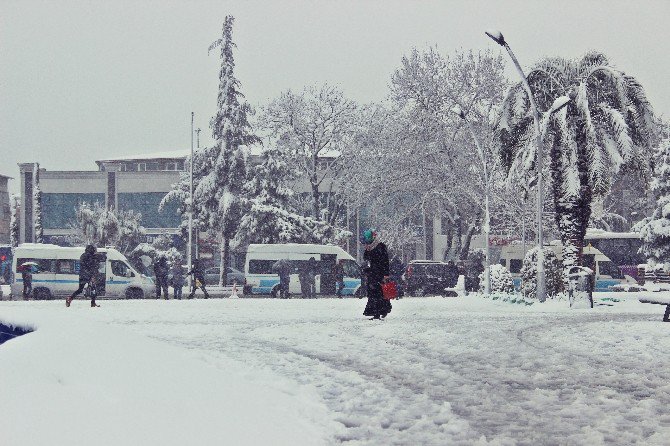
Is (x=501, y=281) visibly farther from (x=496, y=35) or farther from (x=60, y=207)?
(x=60, y=207)

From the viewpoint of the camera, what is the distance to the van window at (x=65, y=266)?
33.6m

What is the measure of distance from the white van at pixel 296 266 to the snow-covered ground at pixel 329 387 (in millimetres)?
19927

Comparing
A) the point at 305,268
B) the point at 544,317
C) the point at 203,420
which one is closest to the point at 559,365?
the point at 203,420

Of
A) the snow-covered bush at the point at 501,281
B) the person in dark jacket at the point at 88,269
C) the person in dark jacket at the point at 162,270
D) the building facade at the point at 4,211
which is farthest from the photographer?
the building facade at the point at 4,211

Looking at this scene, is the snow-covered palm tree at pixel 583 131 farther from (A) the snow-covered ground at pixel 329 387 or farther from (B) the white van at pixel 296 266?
(A) the snow-covered ground at pixel 329 387

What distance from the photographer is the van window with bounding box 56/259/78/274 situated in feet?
110

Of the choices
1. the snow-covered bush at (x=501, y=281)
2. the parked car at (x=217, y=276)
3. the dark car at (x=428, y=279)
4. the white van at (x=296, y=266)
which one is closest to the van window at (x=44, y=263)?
the white van at (x=296, y=266)

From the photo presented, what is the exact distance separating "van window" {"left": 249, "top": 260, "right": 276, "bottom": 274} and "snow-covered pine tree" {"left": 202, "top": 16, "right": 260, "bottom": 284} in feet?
30.7

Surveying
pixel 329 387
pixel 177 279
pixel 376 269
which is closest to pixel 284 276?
pixel 177 279

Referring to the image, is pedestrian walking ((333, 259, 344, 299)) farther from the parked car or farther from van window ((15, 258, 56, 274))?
the parked car

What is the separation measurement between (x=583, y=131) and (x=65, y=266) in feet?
62.7

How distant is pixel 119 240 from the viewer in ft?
187

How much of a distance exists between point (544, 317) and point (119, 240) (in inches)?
1623

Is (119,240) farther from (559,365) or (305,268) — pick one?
(559,365)
